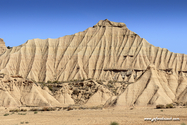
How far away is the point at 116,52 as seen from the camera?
4717 inches

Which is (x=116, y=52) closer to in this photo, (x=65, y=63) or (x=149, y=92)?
(x=65, y=63)

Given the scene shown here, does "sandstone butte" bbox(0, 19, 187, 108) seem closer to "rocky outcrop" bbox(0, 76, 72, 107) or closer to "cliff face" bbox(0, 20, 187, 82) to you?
"cliff face" bbox(0, 20, 187, 82)

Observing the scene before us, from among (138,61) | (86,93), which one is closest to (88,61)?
(138,61)

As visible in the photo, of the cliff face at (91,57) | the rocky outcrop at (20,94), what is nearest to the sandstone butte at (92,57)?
the cliff face at (91,57)

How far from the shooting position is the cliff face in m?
114

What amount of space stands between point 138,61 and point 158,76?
213 ft

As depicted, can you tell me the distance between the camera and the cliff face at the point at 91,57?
372ft

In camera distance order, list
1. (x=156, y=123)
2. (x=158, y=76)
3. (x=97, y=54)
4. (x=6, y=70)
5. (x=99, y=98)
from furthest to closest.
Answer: (x=97, y=54), (x=6, y=70), (x=99, y=98), (x=158, y=76), (x=156, y=123)

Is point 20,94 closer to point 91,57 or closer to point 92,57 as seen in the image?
point 91,57

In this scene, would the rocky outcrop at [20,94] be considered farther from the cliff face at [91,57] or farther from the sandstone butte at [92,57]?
the cliff face at [91,57]

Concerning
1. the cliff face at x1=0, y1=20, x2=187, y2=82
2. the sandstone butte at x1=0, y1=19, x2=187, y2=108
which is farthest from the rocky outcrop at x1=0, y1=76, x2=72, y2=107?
the cliff face at x1=0, y1=20, x2=187, y2=82

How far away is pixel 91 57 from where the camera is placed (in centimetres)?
11844

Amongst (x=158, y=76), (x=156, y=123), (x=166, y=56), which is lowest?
(x=156, y=123)

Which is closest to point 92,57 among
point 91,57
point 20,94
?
point 91,57
